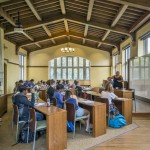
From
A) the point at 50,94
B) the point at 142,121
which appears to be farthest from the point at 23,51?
the point at 142,121

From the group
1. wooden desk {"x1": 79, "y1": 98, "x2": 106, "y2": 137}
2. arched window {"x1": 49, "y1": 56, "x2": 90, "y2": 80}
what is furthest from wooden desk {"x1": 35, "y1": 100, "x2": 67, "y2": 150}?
arched window {"x1": 49, "y1": 56, "x2": 90, "y2": 80}

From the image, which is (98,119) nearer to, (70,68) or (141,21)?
(141,21)

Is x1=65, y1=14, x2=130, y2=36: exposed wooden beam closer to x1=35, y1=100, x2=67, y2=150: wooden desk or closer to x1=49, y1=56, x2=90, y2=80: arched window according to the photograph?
x1=49, y1=56, x2=90, y2=80: arched window

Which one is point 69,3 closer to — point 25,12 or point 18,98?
point 25,12

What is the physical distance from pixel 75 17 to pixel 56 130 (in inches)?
308

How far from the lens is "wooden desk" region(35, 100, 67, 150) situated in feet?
11.2

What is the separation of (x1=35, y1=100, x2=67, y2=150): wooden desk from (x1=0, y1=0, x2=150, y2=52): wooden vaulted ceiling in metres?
4.52

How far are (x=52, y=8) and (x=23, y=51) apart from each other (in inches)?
273

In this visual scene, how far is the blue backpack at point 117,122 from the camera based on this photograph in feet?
17.1

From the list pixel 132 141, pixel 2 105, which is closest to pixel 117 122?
pixel 132 141

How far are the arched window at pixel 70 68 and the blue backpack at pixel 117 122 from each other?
11.5 metres

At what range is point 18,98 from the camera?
4.17 meters

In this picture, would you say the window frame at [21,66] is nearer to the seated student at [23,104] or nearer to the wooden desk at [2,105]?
the wooden desk at [2,105]

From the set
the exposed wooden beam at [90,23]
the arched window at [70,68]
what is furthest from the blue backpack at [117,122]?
the arched window at [70,68]
